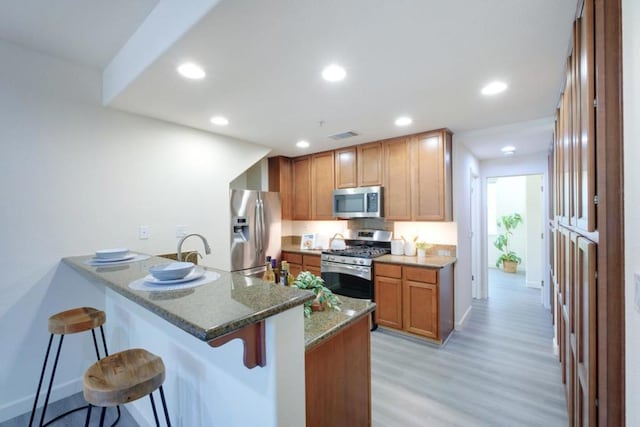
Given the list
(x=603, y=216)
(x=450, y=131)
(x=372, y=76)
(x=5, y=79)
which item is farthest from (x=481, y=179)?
(x=5, y=79)

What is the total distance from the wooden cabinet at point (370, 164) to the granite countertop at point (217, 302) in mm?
2743

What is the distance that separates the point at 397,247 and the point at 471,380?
1.68 meters

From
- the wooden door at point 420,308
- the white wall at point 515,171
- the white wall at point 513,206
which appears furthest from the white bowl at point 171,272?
the white wall at point 513,206

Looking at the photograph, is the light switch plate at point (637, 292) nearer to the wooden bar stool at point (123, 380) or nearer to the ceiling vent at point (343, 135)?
the wooden bar stool at point (123, 380)

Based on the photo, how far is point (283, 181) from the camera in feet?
15.3

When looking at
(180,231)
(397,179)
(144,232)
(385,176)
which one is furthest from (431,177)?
(144,232)

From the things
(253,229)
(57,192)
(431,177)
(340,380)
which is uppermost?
(431,177)

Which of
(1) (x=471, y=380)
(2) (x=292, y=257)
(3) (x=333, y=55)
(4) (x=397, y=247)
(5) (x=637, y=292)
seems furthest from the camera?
(2) (x=292, y=257)

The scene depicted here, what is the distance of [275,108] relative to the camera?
260 centimetres

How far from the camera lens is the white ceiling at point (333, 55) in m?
1.39

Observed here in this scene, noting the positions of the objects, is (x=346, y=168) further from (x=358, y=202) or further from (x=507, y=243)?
(x=507, y=243)

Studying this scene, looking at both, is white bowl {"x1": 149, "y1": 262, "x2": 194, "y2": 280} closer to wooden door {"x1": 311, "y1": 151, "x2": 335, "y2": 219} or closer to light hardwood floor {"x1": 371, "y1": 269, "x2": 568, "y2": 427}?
light hardwood floor {"x1": 371, "y1": 269, "x2": 568, "y2": 427}

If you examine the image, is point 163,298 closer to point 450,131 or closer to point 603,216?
point 603,216

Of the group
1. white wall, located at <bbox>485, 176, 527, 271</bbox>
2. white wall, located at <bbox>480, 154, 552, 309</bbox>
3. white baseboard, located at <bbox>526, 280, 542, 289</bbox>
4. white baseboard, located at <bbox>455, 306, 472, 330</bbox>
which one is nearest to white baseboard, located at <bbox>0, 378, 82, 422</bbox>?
white baseboard, located at <bbox>455, 306, 472, 330</bbox>
